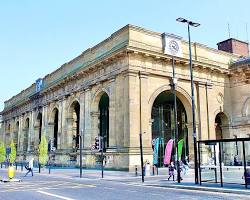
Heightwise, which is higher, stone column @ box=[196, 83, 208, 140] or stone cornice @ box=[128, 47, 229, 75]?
stone cornice @ box=[128, 47, 229, 75]

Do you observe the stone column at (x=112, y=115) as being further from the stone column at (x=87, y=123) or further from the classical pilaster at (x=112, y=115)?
the stone column at (x=87, y=123)

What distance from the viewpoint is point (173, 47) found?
126 ft

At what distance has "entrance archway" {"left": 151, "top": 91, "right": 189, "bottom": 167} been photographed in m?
42.2

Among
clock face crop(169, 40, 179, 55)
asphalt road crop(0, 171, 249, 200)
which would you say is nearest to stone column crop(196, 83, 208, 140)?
clock face crop(169, 40, 179, 55)

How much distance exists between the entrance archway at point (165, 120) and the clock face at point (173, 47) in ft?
19.2

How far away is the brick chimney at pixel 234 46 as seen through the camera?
5172cm

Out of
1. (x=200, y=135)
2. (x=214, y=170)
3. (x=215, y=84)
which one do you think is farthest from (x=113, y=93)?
(x=214, y=170)

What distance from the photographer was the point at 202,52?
4219 centimetres

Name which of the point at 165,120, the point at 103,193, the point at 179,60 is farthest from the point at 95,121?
the point at 103,193

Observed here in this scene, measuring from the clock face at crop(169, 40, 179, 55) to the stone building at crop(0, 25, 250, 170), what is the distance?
121mm

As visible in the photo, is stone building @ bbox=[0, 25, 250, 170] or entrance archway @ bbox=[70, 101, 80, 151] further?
entrance archway @ bbox=[70, 101, 80, 151]

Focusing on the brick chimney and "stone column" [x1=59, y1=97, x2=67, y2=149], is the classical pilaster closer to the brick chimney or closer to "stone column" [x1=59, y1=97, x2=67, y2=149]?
"stone column" [x1=59, y1=97, x2=67, y2=149]

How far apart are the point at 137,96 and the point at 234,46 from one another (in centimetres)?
2570

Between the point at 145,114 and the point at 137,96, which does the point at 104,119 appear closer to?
the point at 145,114
